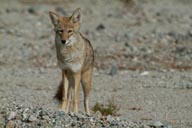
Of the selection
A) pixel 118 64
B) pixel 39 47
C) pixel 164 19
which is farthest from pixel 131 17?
pixel 118 64

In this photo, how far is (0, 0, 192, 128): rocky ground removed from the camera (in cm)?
1166

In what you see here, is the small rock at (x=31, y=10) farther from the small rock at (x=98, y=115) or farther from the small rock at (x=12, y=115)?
the small rock at (x=12, y=115)

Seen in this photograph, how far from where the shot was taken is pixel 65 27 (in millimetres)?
12430

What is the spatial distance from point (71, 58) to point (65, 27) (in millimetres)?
518

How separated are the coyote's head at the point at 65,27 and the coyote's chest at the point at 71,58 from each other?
0.19 m

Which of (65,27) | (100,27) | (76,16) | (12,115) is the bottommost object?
(12,115)

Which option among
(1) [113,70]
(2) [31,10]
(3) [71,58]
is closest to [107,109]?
(3) [71,58]

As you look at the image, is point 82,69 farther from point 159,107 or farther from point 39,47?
point 39,47

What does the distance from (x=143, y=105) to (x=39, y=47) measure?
8.17m

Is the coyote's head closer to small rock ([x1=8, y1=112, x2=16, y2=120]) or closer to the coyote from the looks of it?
the coyote

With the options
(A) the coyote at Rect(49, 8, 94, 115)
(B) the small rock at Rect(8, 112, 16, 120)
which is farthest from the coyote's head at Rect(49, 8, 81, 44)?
(B) the small rock at Rect(8, 112, 16, 120)

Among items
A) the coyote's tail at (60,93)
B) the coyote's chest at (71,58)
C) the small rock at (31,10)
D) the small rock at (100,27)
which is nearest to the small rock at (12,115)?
the coyote's chest at (71,58)

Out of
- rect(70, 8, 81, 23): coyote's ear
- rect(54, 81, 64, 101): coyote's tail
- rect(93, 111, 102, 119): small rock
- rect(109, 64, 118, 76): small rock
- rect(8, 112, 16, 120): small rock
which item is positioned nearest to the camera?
rect(8, 112, 16, 120): small rock

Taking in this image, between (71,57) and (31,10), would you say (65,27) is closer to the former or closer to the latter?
(71,57)
